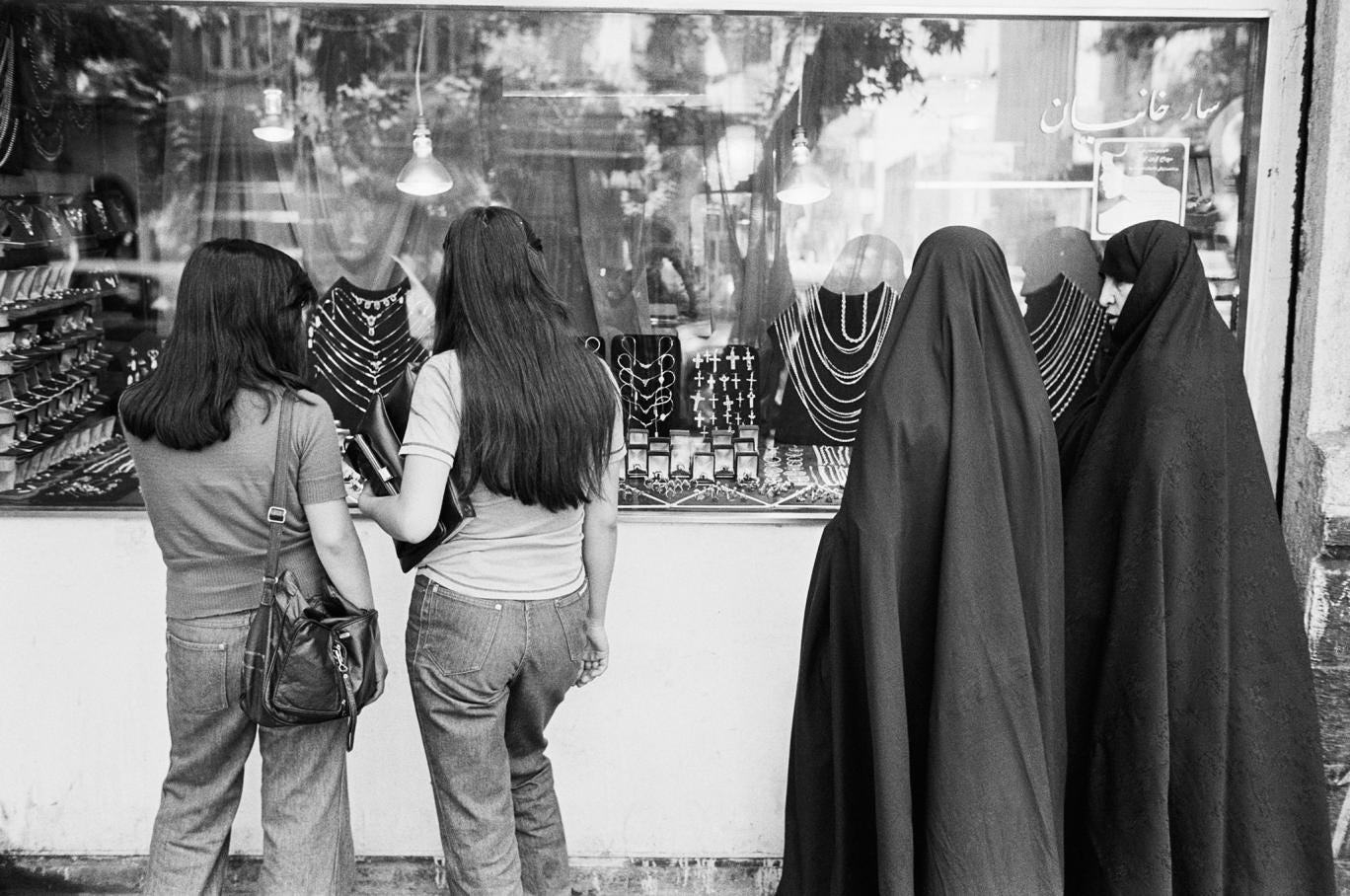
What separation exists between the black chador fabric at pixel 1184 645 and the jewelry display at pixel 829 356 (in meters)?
1.32

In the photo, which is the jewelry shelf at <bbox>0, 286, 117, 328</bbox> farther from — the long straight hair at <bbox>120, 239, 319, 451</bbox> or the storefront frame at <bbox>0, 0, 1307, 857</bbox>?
the long straight hair at <bbox>120, 239, 319, 451</bbox>

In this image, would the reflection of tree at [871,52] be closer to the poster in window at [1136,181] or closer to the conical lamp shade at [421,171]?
the poster in window at [1136,181]

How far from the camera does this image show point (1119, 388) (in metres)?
2.67

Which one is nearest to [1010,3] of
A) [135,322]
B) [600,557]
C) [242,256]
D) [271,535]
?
[600,557]

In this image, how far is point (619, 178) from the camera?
408cm

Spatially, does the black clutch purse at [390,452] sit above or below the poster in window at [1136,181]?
below

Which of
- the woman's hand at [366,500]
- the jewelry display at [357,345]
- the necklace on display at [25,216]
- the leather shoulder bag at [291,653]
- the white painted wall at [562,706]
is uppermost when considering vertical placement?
the necklace on display at [25,216]

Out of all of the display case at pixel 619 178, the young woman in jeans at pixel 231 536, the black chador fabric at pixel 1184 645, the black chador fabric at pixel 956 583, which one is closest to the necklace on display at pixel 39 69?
the display case at pixel 619 178

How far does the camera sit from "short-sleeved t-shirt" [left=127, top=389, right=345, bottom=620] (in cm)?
238

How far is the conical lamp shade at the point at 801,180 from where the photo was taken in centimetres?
404

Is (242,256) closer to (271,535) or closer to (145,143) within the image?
(271,535)

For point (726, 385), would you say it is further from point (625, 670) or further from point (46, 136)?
point (46, 136)

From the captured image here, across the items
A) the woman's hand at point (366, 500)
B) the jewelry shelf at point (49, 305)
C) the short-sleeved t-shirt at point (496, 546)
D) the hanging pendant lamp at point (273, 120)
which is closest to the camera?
the short-sleeved t-shirt at point (496, 546)

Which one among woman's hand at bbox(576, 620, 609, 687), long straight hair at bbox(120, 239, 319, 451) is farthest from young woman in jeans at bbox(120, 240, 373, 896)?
woman's hand at bbox(576, 620, 609, 687)
